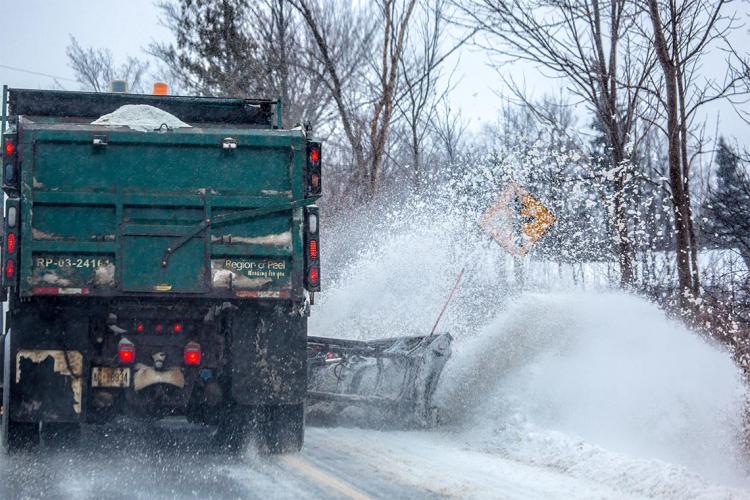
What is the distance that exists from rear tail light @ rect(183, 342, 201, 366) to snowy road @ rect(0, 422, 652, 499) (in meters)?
0.81

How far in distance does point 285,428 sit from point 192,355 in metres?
1.03

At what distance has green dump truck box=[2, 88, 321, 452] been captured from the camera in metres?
7.59

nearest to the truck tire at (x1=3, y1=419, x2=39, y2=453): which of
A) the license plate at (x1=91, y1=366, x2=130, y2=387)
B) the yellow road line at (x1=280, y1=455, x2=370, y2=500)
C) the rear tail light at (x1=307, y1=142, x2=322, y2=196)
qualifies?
the license plate at (x1=91, y1=366, x2=130, y2=387)

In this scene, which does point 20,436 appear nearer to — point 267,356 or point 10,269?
point 10,269

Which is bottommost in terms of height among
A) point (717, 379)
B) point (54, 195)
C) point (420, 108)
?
point (717, 379)

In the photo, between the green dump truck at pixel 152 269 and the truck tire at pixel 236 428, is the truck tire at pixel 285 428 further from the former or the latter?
the truck tire at pixel 236 428

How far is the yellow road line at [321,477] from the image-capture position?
6.54 meters

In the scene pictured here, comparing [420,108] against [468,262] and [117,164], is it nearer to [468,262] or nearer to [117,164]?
[468,262]

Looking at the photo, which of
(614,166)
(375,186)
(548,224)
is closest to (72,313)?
(548,224)

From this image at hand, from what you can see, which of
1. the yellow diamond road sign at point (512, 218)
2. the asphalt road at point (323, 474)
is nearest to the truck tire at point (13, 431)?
the asphalt road at point (323, 474)

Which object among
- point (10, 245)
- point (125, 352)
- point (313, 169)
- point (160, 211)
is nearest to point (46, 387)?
point (125, 352)

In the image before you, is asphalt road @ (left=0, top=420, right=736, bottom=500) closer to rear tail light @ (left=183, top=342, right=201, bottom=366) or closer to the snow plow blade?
the snow plow blade

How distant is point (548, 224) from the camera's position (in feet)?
40.7

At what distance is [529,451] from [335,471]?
6.31 ft
